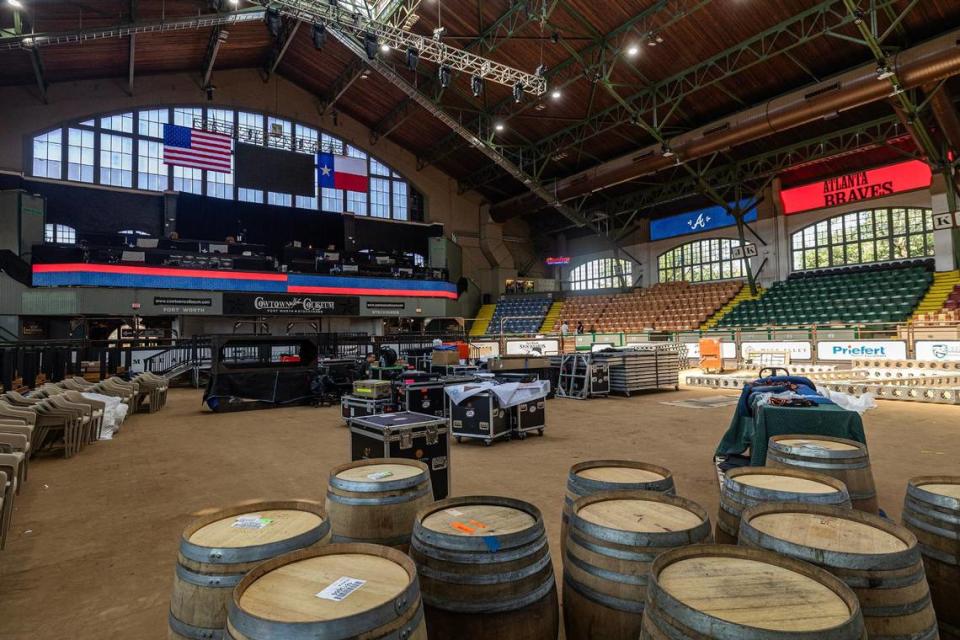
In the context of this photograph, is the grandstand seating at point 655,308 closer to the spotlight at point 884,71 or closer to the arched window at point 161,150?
the spotlight at point 884,71

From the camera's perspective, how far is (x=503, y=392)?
718cm

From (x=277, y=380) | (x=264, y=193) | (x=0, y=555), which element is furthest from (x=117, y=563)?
(x=264, y=193)

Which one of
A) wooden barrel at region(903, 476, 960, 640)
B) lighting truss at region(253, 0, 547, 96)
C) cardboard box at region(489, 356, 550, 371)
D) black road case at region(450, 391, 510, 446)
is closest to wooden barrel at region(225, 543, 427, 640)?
wooden barrel at region(903, 476, 960, 640)

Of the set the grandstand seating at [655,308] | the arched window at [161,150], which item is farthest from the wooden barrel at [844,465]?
the arched window at [161,150]

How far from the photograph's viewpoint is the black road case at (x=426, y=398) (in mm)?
7492

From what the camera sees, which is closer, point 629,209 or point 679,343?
point 679,343

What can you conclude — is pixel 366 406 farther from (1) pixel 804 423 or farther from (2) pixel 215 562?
(2) pixel 215 562

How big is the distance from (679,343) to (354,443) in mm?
15186

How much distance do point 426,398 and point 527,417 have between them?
4.99 ft

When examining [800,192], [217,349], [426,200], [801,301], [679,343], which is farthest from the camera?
[426,200]

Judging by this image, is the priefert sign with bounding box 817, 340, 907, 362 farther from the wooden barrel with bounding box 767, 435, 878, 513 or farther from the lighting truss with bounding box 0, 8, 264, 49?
the lighting truss with bounding box 0, 8, 264, 49

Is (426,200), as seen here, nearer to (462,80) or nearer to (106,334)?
(462,80)

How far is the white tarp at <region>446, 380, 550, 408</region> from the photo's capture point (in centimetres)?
709

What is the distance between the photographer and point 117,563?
3.43 meters
